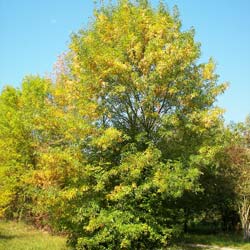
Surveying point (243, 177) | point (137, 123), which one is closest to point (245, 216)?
point (243, 177)

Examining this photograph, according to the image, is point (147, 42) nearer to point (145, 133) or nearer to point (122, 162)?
point (145, 133)

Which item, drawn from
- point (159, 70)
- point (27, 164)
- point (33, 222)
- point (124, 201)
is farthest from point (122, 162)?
point (33, 222)

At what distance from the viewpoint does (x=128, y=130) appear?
54.9ft

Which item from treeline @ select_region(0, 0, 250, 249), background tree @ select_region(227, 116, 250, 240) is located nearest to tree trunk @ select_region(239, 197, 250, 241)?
background tree @ select_region(227, 116, 250, 240)

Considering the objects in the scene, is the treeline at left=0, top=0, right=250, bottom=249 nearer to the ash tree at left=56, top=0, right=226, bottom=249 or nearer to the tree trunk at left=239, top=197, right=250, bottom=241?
the ash tree at left=56, top=0, right=226, bottom=249

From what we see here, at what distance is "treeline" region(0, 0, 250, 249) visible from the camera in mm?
15031

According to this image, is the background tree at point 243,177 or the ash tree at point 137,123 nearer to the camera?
the ash tree at point 137,123

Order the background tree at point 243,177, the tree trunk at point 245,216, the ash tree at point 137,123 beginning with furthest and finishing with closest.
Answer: the tree trunk at point 245,216 → the background tree at point 243,177 → the ash tree at point 137,123

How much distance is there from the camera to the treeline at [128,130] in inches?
592

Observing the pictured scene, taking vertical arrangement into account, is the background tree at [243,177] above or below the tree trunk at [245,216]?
above

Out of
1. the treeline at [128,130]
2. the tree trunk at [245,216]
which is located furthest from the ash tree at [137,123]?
the tree trunk at [245,216]

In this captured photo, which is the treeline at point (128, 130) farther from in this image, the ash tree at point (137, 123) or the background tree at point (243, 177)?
the background tree at point (243, 177)

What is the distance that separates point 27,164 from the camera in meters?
28.2

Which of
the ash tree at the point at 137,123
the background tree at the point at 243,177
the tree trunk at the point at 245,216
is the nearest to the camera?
the ash tree at the point at 137,123
